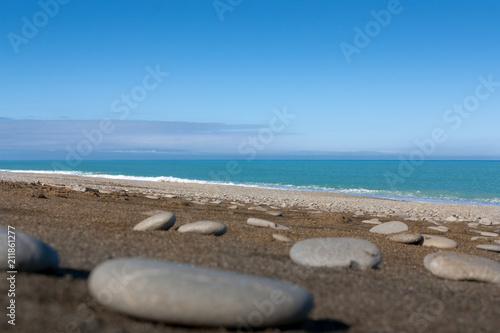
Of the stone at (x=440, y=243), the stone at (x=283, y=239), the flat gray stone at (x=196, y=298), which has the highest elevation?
the flat gray stone at (x=196, y=298)

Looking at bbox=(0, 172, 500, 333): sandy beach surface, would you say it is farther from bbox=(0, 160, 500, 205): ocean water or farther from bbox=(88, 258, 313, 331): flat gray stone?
bbox=(0, 160, 500, 205): ocean water

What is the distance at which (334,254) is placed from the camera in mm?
5426

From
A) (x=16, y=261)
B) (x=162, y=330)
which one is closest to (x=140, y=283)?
(x=162, y=330)

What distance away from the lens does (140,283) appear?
3.02 m

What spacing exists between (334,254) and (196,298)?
291 centimetres

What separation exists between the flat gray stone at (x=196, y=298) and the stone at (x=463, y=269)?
310cm

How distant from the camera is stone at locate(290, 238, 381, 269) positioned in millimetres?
5312

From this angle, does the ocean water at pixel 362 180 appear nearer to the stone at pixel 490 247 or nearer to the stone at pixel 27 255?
the stone at pixel 490 247

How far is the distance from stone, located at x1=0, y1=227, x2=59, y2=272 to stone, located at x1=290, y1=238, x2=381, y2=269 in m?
2.93

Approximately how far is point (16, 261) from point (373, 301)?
10.7ft

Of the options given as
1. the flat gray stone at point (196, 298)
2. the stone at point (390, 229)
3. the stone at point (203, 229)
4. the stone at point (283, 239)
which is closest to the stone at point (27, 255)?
the flat gray stone at point (196, 298)

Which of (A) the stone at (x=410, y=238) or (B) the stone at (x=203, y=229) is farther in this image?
(A) the stone at (x=410, y=238)

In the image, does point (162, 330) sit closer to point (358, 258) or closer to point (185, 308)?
point (185, 308)

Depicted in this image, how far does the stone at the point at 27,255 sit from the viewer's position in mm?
3668
